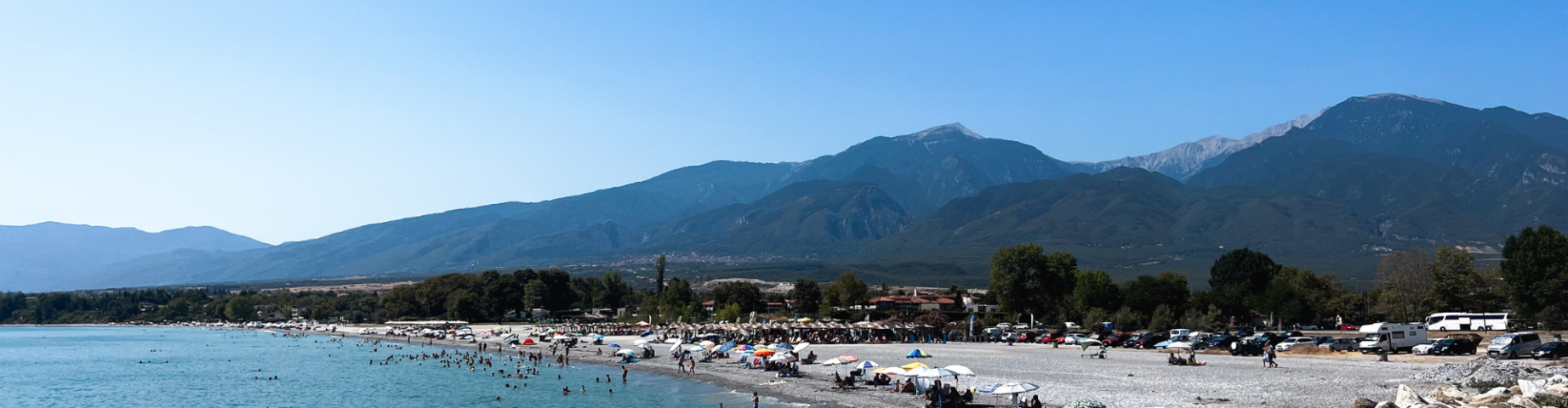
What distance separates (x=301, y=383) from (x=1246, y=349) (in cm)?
4891

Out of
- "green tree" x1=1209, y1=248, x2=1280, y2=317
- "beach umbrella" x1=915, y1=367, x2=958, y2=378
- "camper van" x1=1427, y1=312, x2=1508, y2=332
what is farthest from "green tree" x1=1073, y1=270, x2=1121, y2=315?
"beach umbrella" x1=915, y1=367, x2=958, y2=378

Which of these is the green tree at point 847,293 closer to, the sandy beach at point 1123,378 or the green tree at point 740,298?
the green tree at point 740,298

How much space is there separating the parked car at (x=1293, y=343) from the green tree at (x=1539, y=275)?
75.1ft

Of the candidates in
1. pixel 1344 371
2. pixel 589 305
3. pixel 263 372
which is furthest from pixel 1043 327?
pixel 589 305

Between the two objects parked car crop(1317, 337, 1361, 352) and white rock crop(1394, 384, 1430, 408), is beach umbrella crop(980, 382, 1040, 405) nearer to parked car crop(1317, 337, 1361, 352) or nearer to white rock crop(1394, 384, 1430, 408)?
white rock crop(1394, 384, 1430, 408)

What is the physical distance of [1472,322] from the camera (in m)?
66.6

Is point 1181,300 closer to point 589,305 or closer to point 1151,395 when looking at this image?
point 1151,395

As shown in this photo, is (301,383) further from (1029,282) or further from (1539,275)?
(1539,275)

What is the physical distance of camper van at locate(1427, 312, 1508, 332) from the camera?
65.8 meters

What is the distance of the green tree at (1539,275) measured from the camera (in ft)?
215

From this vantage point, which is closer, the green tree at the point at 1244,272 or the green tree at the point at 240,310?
the green tree at the point at 1244,272

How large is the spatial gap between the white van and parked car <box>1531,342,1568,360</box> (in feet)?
1.69

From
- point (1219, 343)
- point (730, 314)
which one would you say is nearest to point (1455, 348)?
point (1219, 343)

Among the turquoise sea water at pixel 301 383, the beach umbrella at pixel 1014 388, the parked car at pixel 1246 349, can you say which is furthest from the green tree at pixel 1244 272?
the beach umbrella at pixel 1014 388
